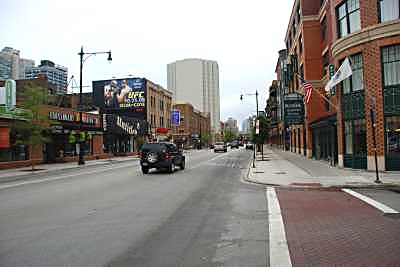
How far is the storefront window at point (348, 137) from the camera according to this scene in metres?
18.6

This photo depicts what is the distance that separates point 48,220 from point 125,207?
209cm

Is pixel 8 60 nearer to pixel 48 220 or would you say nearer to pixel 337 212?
pixel 48 220

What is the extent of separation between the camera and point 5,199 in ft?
35.4

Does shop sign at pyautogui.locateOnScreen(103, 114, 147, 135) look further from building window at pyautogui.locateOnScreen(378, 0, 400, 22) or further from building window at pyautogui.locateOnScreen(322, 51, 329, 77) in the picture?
building window at pyautogui.locateOnScreen(378, 0, 400, 22)

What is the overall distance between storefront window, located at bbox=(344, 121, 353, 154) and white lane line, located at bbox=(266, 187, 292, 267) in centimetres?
1139

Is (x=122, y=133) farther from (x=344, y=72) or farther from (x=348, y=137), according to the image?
(x=344, y=72)

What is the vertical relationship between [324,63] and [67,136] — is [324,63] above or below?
above

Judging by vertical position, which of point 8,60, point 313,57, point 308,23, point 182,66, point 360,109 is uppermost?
point 182,66

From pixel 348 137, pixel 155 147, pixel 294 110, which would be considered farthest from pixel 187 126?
pixel 348 137

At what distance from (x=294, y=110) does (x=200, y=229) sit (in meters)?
24.7

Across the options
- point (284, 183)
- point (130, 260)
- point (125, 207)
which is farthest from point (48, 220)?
point (284, 183)

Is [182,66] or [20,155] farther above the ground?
[182,66]

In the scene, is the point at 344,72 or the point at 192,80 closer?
the point at 344,72

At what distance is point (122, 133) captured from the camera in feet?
147
